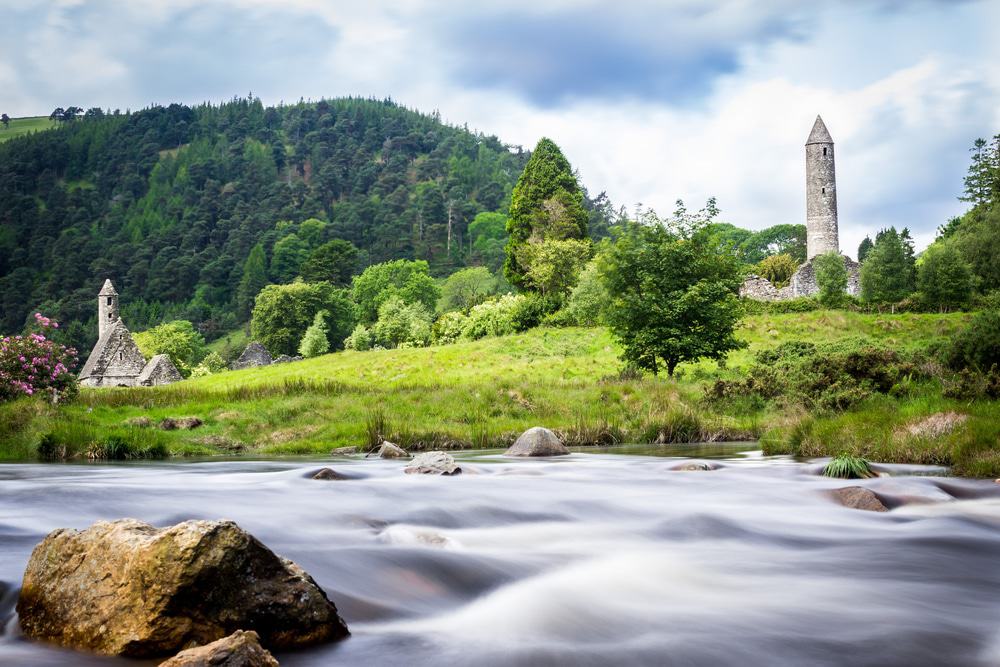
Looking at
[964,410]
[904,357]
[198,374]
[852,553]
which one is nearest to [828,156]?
[198,374]

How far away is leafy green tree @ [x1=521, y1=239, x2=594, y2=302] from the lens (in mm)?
71875

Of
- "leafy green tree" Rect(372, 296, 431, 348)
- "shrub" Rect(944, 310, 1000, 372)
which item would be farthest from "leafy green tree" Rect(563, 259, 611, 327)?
"shrub" Rect(944, 310, 1000, 372)

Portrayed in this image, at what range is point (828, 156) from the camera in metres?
106

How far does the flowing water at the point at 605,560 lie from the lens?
200 inches

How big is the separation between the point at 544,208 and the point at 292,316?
144ft

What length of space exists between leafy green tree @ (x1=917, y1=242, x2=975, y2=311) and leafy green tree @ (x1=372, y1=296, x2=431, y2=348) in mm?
42059

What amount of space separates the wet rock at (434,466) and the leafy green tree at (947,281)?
169 feet

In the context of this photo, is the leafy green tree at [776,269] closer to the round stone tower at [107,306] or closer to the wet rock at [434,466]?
the round stone tower at [107,306]

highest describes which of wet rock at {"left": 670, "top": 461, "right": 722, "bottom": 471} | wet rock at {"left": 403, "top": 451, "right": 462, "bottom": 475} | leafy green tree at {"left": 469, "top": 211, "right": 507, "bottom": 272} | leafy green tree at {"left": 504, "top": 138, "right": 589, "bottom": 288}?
leafy green tree at {"left": 469, "top": 211, "right": 507, "bottom": 272}

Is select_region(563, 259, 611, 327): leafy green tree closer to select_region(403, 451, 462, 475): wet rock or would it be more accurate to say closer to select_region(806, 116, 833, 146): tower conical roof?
select_region(403, 451, 462, 475): wet rock

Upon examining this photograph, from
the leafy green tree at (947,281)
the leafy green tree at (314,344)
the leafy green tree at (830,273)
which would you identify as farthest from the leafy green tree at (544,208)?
the leafy green tree at (947,281)

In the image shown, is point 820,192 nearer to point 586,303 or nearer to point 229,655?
point 586,303

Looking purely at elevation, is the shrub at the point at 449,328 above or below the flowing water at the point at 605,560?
above

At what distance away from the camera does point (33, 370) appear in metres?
23.7
